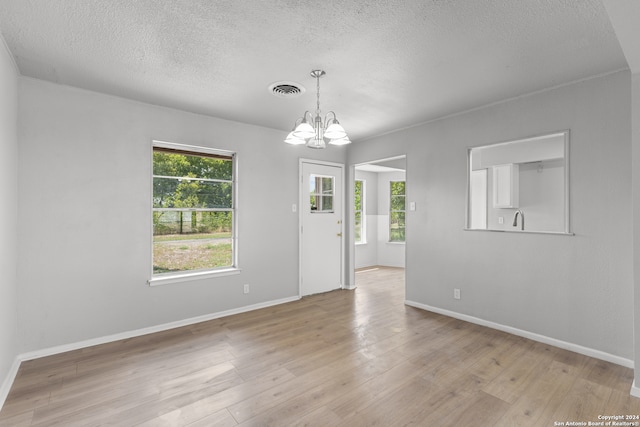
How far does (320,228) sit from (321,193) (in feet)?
1.91

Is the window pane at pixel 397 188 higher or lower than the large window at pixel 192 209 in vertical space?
higher

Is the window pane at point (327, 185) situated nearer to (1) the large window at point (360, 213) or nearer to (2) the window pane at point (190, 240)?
(2) the window pane at point (190, 240)

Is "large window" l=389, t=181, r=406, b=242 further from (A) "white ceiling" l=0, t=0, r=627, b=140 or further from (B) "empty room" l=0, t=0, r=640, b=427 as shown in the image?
(A) "white ceiling" l=0, t=0, r=627, b=140

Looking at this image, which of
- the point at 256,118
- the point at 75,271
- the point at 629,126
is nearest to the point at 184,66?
the point at 256,118

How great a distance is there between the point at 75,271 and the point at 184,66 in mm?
2245

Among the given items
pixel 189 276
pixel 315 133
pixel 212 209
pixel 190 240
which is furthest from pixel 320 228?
pixel 315 133

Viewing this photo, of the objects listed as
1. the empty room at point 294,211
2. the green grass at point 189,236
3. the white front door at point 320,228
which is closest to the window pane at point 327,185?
the white front door at point 320,228

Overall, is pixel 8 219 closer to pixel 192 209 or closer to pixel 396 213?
pixel 192 209

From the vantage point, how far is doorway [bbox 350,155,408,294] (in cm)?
761

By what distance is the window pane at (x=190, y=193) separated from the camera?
3668 millimetres

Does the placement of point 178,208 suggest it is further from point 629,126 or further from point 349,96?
point 629,126

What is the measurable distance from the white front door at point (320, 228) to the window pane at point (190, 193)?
1218 mm

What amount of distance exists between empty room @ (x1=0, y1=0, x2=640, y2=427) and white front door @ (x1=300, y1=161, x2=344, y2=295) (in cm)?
32

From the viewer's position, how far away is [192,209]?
3.85 meters
